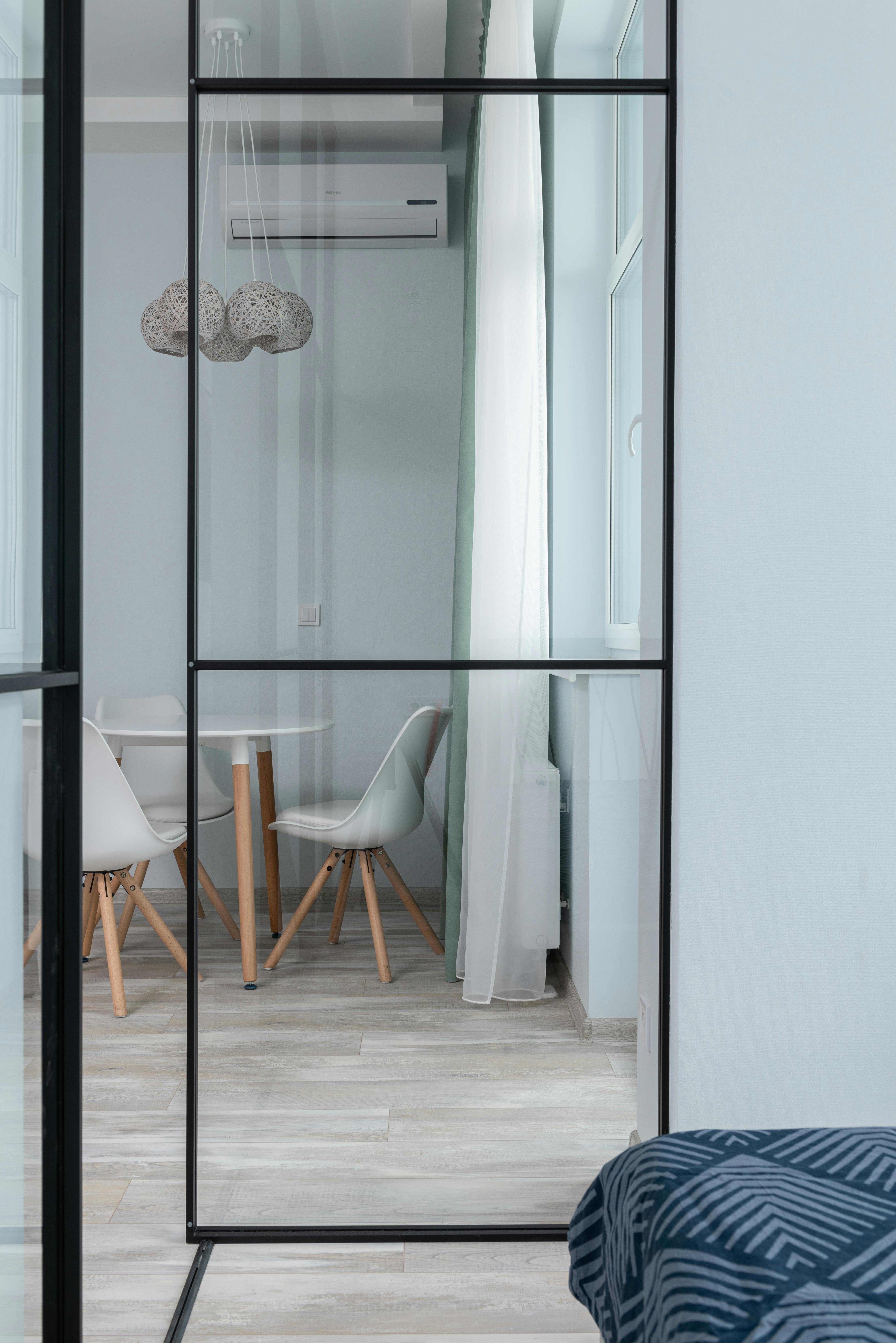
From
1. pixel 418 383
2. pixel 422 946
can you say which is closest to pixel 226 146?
pixel 418 383

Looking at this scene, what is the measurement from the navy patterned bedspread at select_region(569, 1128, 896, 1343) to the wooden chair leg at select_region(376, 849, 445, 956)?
0.69m

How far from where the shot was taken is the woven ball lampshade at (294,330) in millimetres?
1736

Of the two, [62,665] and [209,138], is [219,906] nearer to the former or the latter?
[62,665]

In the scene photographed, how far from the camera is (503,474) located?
5.83ft

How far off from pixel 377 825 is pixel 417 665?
0.33 metres

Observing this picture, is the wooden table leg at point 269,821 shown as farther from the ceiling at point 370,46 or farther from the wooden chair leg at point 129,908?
the ceiling at point 370,46

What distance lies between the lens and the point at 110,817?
2572mm

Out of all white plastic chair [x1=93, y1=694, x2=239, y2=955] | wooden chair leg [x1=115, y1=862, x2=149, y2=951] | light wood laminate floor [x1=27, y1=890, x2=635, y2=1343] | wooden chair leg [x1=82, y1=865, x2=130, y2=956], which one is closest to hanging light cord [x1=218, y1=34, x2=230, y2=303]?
white plastic chair [x1=93, y1=694, x2=239, y2=955]

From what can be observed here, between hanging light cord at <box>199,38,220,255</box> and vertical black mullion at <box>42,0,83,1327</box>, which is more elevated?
hanging light cord at <box>199,38,220,255</box>

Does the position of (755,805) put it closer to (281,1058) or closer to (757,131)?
(281,1058)

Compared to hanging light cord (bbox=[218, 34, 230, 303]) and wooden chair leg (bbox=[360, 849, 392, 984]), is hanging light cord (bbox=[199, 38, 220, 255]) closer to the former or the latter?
hanging light cord (bbox=[218, 34, 230, 303])

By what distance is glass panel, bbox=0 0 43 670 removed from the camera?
1.07 metres

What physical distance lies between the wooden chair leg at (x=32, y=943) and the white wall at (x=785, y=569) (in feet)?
3.59

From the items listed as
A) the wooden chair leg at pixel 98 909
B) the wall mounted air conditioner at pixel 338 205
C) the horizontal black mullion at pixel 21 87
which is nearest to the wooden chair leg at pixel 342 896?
the wooden chair leg at pixel 98 909
